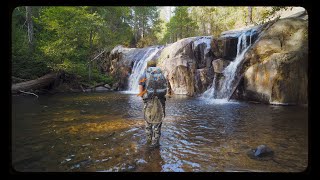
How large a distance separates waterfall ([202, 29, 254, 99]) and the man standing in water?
37.4 ft

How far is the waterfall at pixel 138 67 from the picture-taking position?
2589cm

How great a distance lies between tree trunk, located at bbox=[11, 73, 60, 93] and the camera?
19.0 m

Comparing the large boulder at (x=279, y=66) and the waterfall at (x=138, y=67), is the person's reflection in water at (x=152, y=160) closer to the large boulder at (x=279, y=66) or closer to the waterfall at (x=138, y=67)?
the large boulder at (x=279, y=66)

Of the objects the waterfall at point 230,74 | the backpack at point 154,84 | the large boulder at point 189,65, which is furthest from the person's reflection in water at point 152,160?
the large boulder at point 189,65

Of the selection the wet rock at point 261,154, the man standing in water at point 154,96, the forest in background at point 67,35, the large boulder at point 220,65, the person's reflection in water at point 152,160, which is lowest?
the person's reflection in water at point 152,160

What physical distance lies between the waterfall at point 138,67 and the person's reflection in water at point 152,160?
1981cm

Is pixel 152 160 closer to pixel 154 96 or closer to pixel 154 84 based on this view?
pixel 154 96

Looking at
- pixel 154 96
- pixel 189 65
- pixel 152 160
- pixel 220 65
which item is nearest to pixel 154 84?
pixel 154 96

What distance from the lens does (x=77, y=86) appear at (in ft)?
81.6

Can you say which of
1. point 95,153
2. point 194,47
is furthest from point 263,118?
point 194,47

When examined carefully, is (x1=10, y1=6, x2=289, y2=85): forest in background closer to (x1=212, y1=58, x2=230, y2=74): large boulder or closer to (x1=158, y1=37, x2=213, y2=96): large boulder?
(x1=158, y1=37, x2=213, y2=96): large boulder

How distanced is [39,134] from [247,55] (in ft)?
42.1

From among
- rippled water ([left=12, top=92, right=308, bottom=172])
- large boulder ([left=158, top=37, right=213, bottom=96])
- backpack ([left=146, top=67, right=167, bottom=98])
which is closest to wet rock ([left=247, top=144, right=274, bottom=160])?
rippled water ([left=12, top=92, right=308, bottom=172])

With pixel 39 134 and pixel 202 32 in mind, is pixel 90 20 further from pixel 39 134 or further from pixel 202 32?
pixel 202 32
